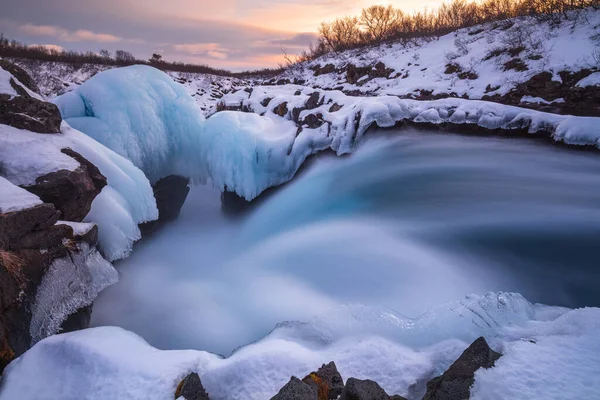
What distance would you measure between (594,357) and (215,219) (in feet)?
24.0

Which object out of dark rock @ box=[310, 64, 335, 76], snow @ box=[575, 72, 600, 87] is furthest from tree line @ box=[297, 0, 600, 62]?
snow @ box=[575, 72, 600, 87]

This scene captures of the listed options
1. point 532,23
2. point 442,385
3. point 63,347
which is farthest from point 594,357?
point 532,23

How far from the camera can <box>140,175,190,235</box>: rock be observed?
26.7 feet

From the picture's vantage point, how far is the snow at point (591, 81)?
9125mm

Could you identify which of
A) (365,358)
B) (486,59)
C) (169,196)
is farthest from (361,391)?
(486,59)

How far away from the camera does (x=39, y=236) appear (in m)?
3.43

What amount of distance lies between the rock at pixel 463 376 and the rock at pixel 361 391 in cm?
34

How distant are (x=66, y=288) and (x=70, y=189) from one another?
1.17m

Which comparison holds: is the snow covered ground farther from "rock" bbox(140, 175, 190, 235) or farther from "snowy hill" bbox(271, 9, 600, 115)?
"rock" bbox(140, 175, 190, 235)

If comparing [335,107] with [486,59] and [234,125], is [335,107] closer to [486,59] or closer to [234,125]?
[234,125]

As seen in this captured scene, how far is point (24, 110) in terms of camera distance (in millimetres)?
4492

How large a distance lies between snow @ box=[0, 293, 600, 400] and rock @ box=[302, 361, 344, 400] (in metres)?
0.24

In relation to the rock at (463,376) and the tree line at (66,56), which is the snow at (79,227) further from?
the tree line at (66,56)

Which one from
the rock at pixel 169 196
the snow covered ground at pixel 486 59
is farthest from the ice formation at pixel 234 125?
the snow covered ground at pixel 486 59
